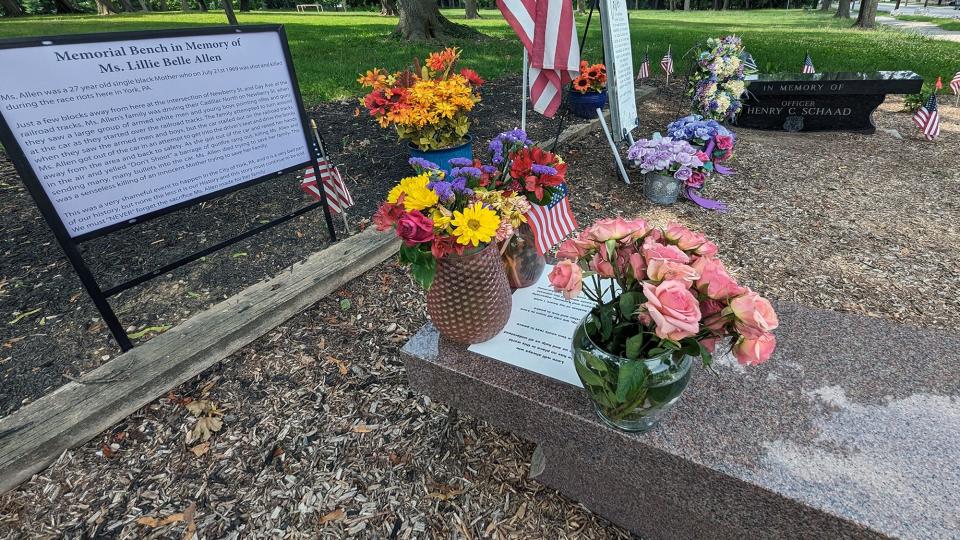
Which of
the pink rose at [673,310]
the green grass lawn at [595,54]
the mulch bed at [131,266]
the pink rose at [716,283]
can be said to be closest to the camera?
the pink rose at [673,310]

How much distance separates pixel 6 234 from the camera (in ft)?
11.4

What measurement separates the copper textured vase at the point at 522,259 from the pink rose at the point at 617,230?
68cm

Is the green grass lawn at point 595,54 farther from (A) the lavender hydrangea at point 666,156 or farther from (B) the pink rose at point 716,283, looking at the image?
(B) the pink rose at point 716,283

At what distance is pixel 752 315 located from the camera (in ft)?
3.51

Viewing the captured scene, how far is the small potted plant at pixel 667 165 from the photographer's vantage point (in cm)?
398

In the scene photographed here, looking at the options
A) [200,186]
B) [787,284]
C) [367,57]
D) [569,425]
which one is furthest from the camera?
[367,57]

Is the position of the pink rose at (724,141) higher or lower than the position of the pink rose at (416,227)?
lower

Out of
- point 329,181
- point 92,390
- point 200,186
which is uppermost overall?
point 200,186

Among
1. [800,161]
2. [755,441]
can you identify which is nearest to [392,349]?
[755,441]

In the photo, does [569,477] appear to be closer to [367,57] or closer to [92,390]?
[92,390]

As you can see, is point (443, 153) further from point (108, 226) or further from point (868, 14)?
point (868, 14)

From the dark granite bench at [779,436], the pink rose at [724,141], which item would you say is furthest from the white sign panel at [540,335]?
the pink rose at [724,141]

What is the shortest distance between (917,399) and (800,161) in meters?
4.52

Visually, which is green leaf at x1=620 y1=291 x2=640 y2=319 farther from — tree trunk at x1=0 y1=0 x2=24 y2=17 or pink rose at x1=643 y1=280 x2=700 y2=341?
tree trunk at x1=0 y1=0 x2=24 y2=17
